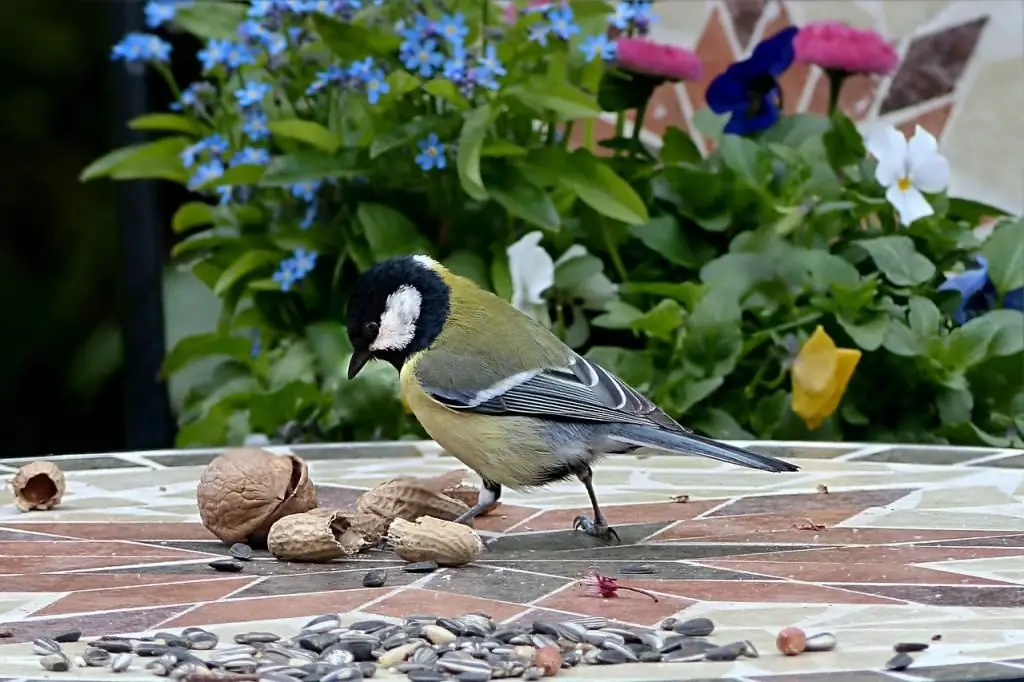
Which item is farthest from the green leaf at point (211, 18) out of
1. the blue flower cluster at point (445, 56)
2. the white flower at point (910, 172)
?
the white flower at point (910, 172)

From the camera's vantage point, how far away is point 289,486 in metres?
2.35

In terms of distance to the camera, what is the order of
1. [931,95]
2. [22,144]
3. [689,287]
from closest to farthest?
[689,287] < [931,95] < [22,144]

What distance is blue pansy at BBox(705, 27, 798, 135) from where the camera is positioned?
4062 millimetres

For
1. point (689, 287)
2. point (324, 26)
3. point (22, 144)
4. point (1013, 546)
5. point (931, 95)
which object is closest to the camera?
point (1013, 546)

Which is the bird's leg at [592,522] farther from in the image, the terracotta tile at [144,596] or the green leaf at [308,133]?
the green leaf at [308,133]

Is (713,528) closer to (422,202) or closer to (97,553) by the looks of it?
(97,553)

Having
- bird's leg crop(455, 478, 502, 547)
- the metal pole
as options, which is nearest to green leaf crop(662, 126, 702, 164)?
the metal pole

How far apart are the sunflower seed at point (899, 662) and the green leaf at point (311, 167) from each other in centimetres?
256

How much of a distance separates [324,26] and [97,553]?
1.98 meters

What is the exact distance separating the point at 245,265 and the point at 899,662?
2.79 metres

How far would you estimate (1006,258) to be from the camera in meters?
3.74

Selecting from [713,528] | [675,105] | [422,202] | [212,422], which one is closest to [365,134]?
[422,202]

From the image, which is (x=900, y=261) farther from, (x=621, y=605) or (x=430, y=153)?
(x=621, y=605)

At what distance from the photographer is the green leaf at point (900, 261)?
3.67m
